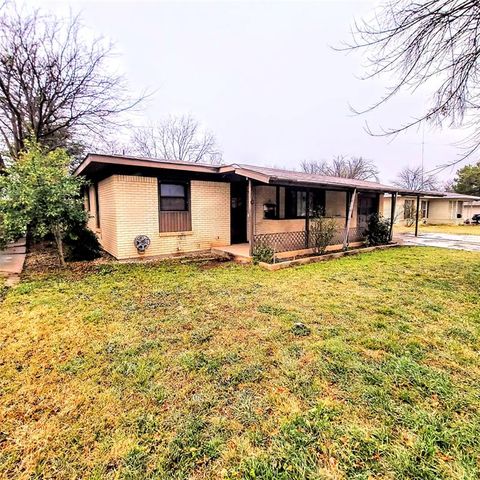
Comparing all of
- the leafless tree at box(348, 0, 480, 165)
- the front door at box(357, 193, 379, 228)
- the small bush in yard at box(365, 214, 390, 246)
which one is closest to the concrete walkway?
the leafless tree at box(348, 0, 480, 165)

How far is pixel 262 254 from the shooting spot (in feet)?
26.0

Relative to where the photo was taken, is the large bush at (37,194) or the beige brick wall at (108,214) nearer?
the large bush at (37,194)

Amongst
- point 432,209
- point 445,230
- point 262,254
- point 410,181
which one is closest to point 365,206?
point 262,254

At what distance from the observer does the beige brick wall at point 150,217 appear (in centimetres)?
766

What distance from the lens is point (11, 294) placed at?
16.4ft

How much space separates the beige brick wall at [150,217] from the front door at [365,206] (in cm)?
759

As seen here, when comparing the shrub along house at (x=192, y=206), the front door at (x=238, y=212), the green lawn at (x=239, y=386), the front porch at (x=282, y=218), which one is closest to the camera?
the green lawn at (x=239, y=386)

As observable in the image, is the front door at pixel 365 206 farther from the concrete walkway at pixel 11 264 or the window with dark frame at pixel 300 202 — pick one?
the concrete walkway at pixel 11 264

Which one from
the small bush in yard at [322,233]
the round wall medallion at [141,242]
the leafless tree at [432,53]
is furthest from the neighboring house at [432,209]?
the round wall medallion at [141,242]

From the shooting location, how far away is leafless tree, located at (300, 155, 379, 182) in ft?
123

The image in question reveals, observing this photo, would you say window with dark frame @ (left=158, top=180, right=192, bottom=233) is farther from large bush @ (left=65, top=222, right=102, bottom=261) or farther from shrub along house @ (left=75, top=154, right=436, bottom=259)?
large bush @ (left=65, top=222, right=102, bottom=261)

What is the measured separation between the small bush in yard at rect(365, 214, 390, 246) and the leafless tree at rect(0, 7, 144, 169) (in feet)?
41.3

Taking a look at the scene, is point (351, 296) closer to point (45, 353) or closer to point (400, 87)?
point (400, 87)

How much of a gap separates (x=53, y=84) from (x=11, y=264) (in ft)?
29.0
